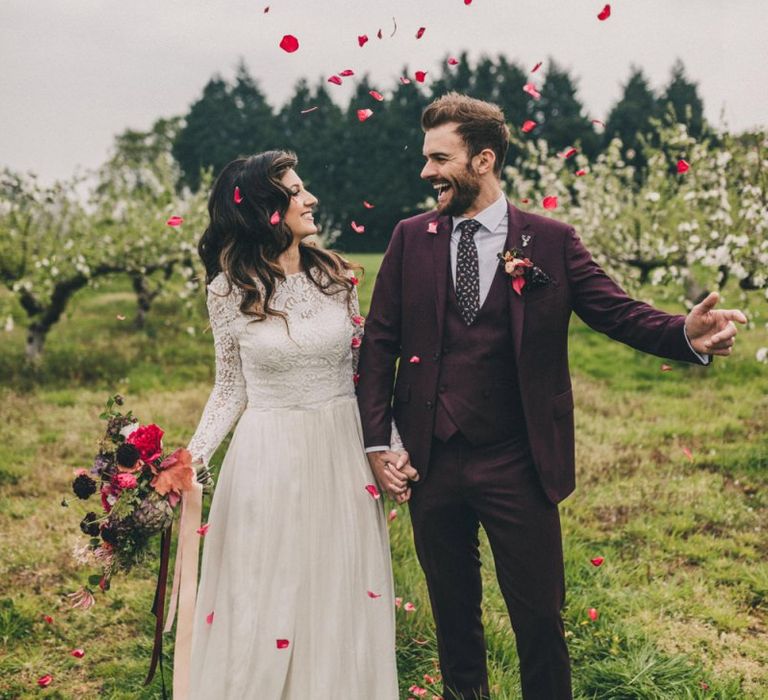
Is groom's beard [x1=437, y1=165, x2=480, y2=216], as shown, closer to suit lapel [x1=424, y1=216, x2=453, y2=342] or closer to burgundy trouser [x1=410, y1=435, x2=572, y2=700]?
suit lapel [x1=424, y1=216, x2=453, y2=342]

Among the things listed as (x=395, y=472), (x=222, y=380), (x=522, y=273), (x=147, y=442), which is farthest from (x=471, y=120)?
(x=147, y=442)

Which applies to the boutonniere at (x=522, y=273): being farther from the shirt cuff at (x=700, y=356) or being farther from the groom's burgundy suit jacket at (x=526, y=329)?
the shirt cuff at (x=700, y=356)

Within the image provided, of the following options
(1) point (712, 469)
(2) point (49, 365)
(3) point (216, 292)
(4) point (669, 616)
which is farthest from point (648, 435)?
(2) point (49, 365)

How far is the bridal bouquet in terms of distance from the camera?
121 inches

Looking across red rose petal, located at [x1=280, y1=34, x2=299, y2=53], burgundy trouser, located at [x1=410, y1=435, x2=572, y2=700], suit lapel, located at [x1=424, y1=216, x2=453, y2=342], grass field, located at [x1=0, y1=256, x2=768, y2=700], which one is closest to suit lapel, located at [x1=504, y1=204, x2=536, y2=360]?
suit lapel, located at [x1=424, y1=216, x2=453, y2=342]

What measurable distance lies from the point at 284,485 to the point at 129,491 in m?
0.66

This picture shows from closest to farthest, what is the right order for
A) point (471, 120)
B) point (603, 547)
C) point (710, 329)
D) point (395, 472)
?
point (710, 329)
point (471, 120)
point (395, 472)
point (603, 547)

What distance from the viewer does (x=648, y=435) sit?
8273 millimetres

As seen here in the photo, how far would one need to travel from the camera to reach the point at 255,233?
11.6 ft

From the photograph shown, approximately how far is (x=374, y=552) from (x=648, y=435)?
5.54 meters

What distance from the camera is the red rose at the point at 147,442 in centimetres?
312

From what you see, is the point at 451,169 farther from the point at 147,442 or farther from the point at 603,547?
the point at 603,547

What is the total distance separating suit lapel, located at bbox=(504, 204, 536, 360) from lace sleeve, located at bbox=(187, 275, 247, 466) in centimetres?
121

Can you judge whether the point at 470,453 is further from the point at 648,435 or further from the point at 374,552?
the point at 648,435
